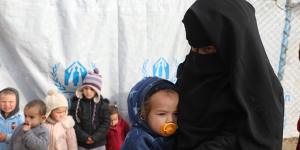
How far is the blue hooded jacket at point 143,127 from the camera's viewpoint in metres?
1.83

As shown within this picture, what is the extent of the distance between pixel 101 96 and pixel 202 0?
3544 millimetres

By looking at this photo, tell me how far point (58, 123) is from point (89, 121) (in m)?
0.40

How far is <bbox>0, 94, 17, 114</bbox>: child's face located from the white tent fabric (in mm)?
417

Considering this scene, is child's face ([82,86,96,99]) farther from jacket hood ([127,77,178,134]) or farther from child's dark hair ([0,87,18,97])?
jacket hood ([127,77,178,134])

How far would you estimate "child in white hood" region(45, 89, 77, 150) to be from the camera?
454 centimetres

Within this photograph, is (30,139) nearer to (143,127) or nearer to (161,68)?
(161,68)

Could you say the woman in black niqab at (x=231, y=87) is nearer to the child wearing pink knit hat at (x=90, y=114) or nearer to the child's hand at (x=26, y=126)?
the child's hand at (x=26, y=126)

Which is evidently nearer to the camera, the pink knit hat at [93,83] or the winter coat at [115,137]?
the pink knit hat at [93,83]

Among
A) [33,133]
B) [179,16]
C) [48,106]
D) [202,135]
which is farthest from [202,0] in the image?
[179,16]

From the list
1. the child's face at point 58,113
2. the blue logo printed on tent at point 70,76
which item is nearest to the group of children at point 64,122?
the child's face at point 58,113

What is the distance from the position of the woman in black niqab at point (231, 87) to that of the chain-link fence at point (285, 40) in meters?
4.74

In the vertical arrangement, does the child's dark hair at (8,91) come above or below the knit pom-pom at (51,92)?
above

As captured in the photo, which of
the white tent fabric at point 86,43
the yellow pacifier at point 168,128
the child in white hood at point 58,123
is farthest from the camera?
the white tent fabric at point 86,43

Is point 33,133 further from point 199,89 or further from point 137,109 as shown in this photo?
point 199,89
